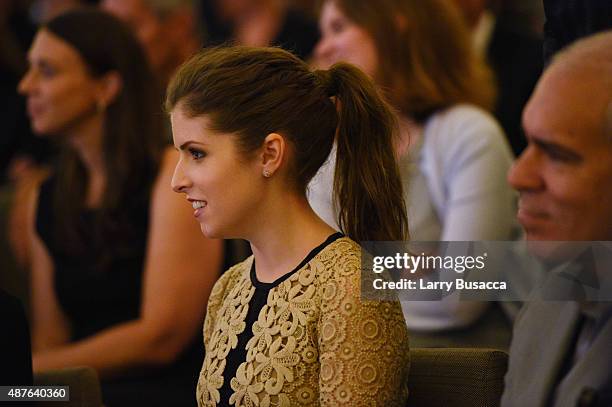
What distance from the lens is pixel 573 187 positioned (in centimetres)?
→ 127

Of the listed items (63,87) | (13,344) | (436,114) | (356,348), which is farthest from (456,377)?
(63,87)

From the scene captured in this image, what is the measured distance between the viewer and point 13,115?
3.66m

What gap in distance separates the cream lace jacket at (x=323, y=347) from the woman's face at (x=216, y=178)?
0.41 feet

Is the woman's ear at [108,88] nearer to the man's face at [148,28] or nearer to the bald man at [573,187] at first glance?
the man's face at [148,28]

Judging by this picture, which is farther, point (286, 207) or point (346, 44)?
point (346, 44)

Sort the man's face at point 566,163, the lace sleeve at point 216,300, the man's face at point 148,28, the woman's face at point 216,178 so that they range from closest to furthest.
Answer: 1. the man's face at point 566,163
2. the woman's face at point 216,178
3. the lace sleeve at point 216,300
4. the man's face at point 148,28

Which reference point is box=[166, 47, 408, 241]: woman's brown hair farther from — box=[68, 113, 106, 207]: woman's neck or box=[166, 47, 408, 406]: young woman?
box=[68, 113, 106, 207]: woman's neck

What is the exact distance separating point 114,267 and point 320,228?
43.9 inches

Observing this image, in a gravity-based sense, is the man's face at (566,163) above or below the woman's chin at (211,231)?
above

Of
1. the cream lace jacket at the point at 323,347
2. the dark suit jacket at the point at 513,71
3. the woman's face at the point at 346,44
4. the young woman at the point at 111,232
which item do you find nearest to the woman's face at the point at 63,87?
the young woman at the point at 111,232

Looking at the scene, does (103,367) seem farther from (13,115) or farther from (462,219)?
(13,115)

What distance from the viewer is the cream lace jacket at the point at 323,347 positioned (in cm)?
143

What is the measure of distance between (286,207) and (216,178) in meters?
0.11

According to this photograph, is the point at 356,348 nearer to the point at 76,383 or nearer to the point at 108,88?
the point at 76,383
